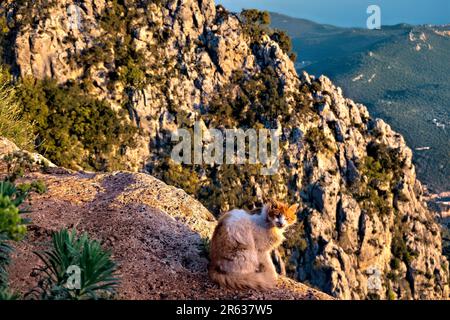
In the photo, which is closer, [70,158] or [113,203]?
[113,203]

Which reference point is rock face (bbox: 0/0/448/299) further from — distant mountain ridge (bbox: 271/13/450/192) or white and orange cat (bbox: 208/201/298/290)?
white and orange cat (bbox: 208/201/298/290)

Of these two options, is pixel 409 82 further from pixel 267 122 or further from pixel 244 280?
pixel 244 280

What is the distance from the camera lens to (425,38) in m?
154

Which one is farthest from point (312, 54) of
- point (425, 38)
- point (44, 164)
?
point (44, 164)

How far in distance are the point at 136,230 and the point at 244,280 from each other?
251 centimetres

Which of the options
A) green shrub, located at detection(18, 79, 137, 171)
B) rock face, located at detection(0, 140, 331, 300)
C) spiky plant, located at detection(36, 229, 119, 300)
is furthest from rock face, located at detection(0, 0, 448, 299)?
spiky plant, located at detection(36, 229, 119, 300)

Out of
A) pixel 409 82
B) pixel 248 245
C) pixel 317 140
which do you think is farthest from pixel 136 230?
pixel 409 82

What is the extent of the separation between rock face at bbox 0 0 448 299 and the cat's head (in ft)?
175

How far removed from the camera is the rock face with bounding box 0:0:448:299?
6438cm

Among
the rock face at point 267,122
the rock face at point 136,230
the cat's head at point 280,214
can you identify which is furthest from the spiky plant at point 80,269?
the rock face at point 267,122

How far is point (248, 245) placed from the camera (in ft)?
24.9

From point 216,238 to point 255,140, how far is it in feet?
205
